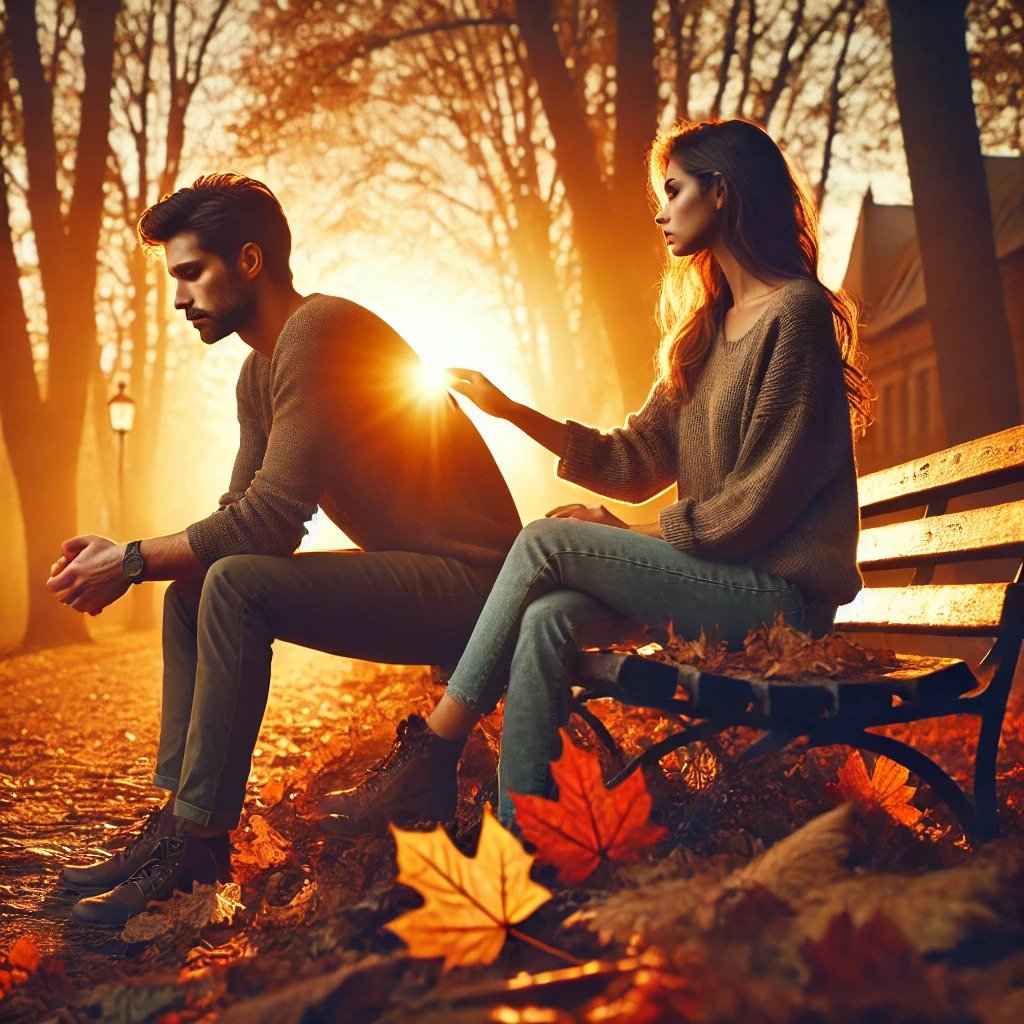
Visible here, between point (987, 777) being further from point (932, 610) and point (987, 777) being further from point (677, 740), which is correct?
point (677, 740)

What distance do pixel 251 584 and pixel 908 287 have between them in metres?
20.8

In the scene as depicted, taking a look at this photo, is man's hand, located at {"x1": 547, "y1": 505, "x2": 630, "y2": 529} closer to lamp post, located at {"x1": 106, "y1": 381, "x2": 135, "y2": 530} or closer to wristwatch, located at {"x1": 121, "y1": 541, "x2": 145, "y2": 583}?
wristwatch, located at {"x1": 121, "y1": 541, "x2": 145, "y2": 583}

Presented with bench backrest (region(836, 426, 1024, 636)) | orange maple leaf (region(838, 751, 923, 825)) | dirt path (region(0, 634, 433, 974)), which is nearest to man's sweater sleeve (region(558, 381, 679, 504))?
bench backrest (region(836, 426, 1024, 636))

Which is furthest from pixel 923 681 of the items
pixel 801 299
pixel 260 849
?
pixel 260 849

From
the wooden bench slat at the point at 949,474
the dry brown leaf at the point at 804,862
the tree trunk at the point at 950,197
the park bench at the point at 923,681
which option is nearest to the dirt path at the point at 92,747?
the park bench at the point at 923,681

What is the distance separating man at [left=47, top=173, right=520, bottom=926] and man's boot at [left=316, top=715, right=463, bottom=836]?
2 cm

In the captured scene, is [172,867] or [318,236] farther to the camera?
[318,236]

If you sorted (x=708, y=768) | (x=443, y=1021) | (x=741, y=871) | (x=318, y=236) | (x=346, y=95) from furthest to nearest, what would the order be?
1. (x=318, y=236)
2. (x=346, y=95)
3. (x=708, y=768)
4. (x=741, y=871)
5. (x=443, y=1021)

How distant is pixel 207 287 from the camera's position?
3432 mm

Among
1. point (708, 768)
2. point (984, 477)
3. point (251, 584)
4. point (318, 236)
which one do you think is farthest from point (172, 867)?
point (318, 236)

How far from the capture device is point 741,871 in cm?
202

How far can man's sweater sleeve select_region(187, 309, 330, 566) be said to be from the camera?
308 centimetres

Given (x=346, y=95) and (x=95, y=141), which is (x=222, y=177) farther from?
(x=95, y=141)

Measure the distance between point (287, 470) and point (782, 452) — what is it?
1.37 metres
